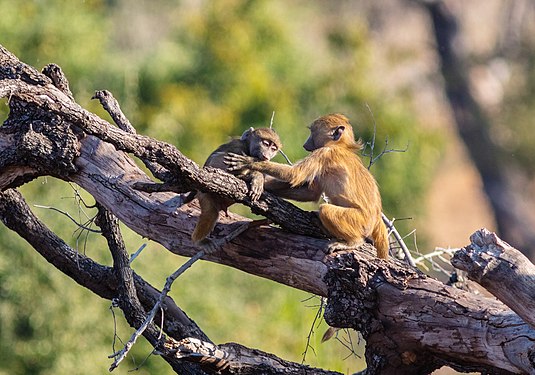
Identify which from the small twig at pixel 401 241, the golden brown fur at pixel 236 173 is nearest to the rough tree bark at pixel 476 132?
the small twig at pixel 401 241

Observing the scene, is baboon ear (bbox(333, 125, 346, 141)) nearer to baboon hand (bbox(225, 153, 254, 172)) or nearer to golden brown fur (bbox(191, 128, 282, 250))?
golden brown fur (bbox(191, 128, 282, 250))

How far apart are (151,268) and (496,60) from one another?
68.8ft

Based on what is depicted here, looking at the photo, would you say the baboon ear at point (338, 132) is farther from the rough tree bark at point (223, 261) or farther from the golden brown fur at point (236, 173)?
the rough tree bark at point (223, 261)

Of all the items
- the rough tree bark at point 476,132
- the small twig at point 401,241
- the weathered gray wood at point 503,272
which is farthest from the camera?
the rough tree bark at point 476,132

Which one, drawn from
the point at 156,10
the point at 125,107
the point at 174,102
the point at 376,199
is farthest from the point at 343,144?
the point at 156,10

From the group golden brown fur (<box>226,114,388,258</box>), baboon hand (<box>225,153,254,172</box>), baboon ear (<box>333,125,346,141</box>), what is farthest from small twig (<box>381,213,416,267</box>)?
baboon hand (<box>225,153,254,172</box>)

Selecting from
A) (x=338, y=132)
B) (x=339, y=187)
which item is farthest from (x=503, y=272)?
(x=338, y=132)

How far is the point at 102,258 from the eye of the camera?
39.8ft

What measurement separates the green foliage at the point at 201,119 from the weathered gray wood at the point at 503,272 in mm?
5932

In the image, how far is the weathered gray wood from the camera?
182 inches

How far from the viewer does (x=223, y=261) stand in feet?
19.7

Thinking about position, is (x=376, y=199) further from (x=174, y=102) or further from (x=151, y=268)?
(x=174, y=102)

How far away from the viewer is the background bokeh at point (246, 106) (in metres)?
12.1

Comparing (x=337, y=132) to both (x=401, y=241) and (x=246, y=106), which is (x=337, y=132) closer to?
(x=401, y=241)
